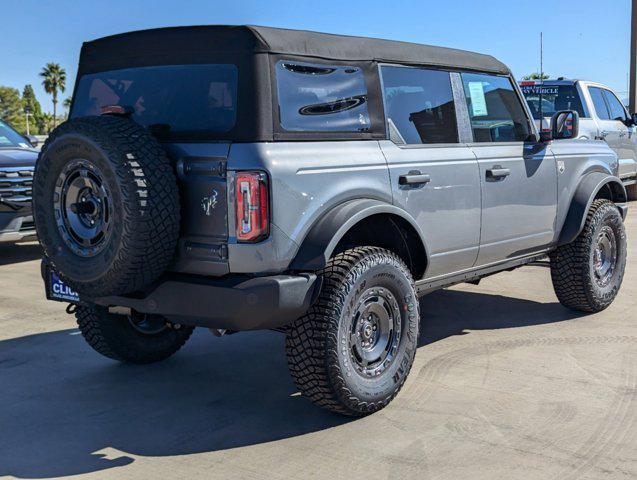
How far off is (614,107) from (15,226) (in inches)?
365

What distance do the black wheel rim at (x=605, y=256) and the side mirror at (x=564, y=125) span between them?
0.91 meters

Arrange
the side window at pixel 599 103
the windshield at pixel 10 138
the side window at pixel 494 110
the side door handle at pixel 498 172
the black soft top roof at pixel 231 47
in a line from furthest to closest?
the side window at pixel 599 103 → the windshield at pixel 10 138 → the side window at pixel 494 110 → the side door handle at pixel 498 172 → the black soft top roof at pixel 231 47

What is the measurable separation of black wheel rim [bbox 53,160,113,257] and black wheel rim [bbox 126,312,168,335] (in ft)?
3.89

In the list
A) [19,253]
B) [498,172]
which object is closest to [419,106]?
[498,172]

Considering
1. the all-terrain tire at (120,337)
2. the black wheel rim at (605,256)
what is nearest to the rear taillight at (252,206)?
the all-terrain tire at (120,337)

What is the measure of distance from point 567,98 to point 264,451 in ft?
30.9

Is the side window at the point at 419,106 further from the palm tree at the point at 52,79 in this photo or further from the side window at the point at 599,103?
the palm tree at the point at 52,79

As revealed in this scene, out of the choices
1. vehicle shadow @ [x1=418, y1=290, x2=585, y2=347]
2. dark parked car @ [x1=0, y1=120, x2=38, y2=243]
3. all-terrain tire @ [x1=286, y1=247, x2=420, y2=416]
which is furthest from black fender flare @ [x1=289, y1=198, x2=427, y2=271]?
dark parked car @ [x1=0, y1=120, x2=38, y2=243]

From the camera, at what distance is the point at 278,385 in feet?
15.6

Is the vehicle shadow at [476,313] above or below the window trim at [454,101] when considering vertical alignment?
below

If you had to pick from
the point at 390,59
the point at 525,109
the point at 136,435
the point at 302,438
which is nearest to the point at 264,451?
the point at 302,438

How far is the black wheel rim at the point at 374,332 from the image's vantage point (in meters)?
4.19

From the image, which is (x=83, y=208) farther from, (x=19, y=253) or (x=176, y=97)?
(x=19, y=253)

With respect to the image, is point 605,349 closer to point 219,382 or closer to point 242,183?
point 219,382
